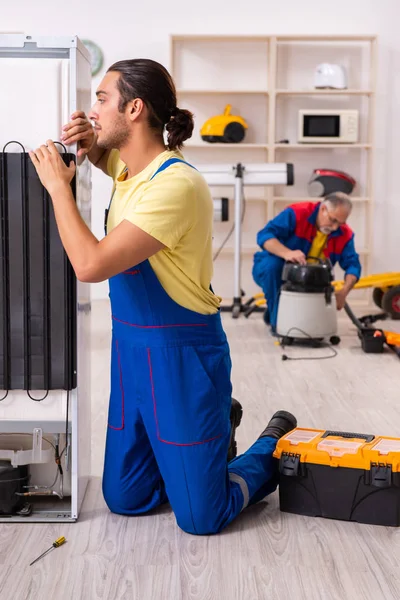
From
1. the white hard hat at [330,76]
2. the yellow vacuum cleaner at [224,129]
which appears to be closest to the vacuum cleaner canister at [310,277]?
the yellow vacuum cleaner at [224,129]

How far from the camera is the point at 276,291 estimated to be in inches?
215

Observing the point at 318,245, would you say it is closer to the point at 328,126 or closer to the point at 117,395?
the point at 328,126

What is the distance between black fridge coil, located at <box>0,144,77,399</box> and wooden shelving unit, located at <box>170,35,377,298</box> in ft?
16.3

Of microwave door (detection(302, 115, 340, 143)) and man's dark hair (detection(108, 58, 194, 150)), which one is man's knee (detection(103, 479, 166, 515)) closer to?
man's dark hair (detection(108, 58, 194, 150))

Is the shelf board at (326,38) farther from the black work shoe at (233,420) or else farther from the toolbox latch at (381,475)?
the toolbox latch at (381,475)

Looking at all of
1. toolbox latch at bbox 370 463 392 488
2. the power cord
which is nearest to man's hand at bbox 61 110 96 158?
toolbox latch at bbox 370 463 392 488

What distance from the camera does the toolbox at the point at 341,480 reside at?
89.8 inches

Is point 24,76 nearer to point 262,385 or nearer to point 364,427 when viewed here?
point 364,427

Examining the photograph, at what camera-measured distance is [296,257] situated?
5168 millimetres

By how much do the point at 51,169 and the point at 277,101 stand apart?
536 cm

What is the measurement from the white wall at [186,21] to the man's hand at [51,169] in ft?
16.4

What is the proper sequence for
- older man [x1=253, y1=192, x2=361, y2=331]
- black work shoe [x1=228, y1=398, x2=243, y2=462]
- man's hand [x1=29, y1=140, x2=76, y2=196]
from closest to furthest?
1. man's hand [x1=29, y1=140, x2=76, y2=196]
2. black work shoe [x1=228, y1=398, x2=243, y2=462]
3. older man [x1=253, y1=192, x2=361, y2=331]

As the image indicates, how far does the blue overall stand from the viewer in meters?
2.19

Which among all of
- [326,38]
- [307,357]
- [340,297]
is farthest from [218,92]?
[307,357]
